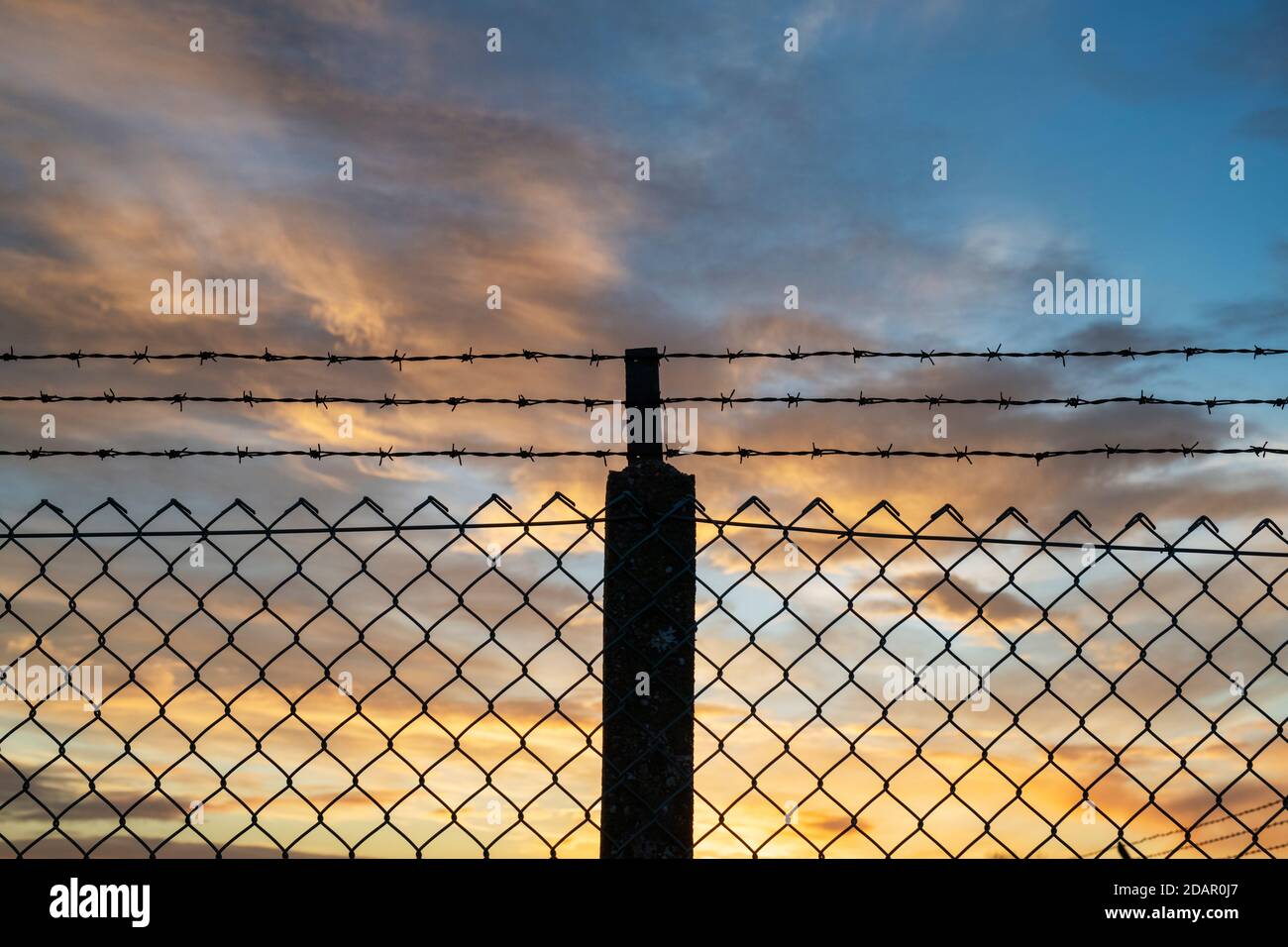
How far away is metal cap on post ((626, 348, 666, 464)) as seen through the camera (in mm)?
3711

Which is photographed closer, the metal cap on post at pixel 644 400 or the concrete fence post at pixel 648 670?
the concrete fence post at pixel 648 670

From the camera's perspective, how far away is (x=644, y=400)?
3.86m

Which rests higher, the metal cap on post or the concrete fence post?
the metal cap on post

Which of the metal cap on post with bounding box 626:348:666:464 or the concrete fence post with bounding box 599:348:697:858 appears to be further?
the metal cap on post with bounding box 626:348:666:464

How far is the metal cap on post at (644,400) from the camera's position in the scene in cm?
371

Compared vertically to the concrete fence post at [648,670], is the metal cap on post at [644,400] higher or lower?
higher

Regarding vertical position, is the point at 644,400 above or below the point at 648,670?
above

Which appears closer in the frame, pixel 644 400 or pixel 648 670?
pixel 648 670
